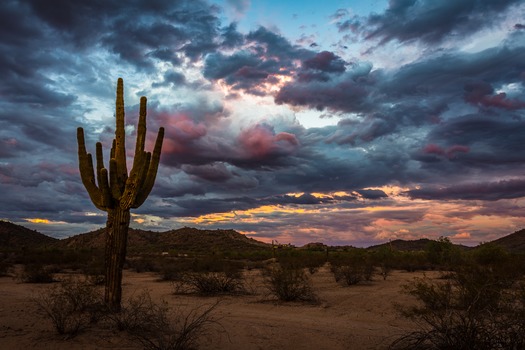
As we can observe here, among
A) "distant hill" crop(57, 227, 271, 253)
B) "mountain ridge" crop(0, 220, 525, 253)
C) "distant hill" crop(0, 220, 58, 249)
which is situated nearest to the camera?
"distant hill" crop(0, 220, 58, 249)

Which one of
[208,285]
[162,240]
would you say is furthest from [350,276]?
[162,240]

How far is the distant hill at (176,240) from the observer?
83.7 metres

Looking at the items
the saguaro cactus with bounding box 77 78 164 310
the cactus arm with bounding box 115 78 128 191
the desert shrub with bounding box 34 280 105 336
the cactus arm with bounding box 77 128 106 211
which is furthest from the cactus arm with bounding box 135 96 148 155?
the desert shrub with bounding box 34 280 105 336

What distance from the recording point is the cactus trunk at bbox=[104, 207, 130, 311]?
957cm

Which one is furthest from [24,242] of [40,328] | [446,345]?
[446,345]

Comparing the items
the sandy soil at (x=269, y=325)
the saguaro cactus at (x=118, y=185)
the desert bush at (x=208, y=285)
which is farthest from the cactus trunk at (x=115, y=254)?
the desert bush at (x=208, y=285)

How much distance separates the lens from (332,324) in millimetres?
10023

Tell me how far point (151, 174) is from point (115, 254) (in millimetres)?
2372

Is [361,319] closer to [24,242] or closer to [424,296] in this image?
[424,296]

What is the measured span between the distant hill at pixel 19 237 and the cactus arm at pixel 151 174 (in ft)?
236

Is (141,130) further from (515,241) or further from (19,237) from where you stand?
(515,241)

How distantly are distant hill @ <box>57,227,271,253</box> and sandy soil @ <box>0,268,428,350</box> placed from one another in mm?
67932

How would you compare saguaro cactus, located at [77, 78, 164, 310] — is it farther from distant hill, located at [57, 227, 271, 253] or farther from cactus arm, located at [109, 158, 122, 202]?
distant hill, located at [57, 227, 271, 253]

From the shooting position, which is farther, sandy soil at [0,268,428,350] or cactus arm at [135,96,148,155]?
cactus arm at [135,96,148,155]
